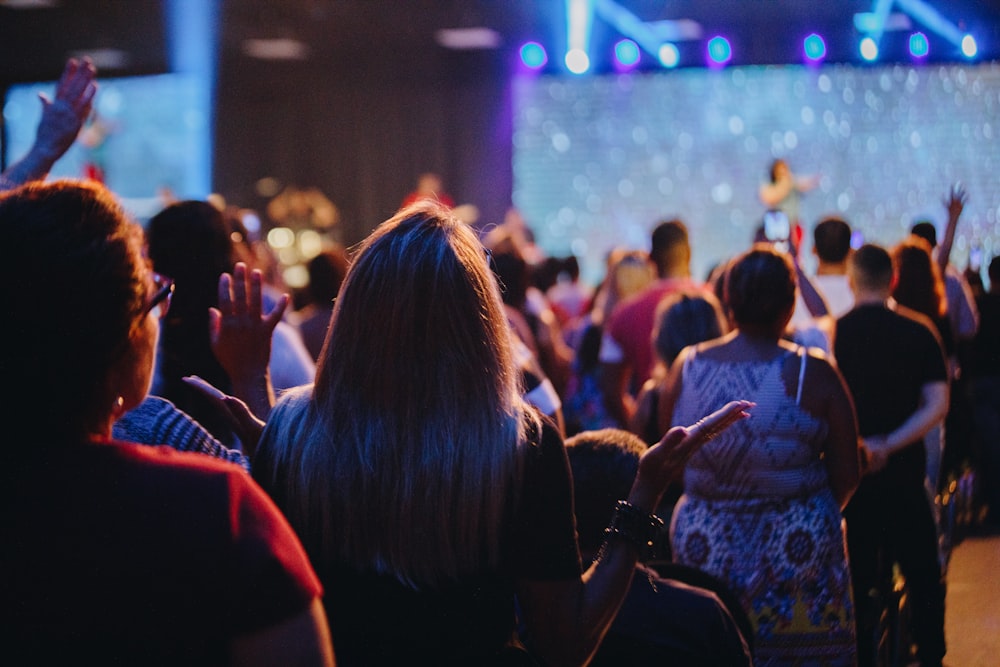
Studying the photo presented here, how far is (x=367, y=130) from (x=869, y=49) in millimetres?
6364

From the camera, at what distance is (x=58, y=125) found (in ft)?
8.36

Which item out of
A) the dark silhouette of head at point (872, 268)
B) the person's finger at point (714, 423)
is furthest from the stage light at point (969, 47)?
the person's finger at point (714, 423)

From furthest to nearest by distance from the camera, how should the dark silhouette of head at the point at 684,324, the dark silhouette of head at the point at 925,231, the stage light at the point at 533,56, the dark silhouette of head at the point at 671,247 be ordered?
1. the stage light at the point at 533,56
2. the dark silhouette of head at the point at 925,231
3. the dark silhouette of head at the point at 671,247
4. the dark silhouette of head at the point at 684,324

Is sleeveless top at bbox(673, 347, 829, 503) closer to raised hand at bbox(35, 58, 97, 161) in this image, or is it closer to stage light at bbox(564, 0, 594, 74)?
raised hand at bbox(35, 58, 97, 161)

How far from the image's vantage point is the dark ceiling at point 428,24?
9.05m

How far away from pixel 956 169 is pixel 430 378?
8061 millimetres

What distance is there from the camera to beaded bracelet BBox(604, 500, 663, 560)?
1671 millimetres

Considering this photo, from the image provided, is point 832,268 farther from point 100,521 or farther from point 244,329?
point 100,521

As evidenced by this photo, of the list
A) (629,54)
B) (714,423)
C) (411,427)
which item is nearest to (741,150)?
(629,54)

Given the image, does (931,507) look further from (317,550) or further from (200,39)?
(200,39)

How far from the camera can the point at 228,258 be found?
8.56 feet

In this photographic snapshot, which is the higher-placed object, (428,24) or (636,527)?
(428,24)

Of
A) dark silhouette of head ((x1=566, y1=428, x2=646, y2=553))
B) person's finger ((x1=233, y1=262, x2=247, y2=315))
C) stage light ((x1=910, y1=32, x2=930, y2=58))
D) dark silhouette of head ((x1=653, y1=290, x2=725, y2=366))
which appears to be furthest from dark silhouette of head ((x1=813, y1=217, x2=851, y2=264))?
stage light ((x1=910, y1=32, x2=930, y2=58))

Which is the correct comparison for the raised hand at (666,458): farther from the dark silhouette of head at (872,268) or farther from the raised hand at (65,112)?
the dark silhouette of head at (872,268)
